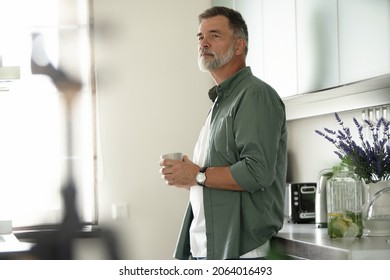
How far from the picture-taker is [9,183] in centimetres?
289

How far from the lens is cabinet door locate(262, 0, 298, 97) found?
199cm

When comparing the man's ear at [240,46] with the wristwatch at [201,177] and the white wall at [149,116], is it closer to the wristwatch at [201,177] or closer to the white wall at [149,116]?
the wristwatch at [201,177]

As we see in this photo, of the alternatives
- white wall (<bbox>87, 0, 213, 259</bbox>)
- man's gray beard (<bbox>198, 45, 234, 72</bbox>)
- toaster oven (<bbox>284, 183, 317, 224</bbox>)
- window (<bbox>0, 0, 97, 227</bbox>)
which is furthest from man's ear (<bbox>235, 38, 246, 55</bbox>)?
window (<bbox>0, 0, 97, 227</bbox>)

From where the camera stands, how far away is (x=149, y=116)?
9.00 feet

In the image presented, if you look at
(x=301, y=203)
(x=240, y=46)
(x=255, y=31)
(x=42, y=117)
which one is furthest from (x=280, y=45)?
(x=42, y=117)

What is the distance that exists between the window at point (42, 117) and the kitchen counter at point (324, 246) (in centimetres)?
131

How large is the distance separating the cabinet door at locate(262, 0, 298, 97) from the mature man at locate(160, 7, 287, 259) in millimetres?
587

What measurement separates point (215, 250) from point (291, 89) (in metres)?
0.75

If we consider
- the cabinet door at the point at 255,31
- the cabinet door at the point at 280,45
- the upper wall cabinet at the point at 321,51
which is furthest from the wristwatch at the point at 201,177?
the cabinet door at the point at 255,31

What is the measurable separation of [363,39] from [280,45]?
46 centimetres

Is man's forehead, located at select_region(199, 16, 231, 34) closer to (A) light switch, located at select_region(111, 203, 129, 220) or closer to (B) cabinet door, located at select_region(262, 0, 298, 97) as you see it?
(B) cabinet door, located at select_region(262, 0, 298, 97)

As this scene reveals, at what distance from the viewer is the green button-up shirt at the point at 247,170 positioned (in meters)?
1.33

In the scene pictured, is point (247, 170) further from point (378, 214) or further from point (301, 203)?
point (301, 203)
